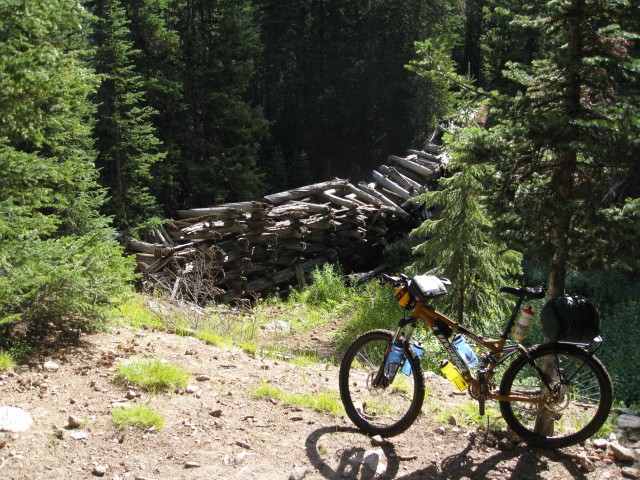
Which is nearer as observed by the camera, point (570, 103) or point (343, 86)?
point (570, 103)

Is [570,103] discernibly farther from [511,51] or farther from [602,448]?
[511,51]

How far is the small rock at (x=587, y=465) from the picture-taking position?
13.7 ft

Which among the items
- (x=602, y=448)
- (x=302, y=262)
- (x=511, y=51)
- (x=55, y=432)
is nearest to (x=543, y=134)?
(x=602, y=448)

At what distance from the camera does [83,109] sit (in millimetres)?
8711

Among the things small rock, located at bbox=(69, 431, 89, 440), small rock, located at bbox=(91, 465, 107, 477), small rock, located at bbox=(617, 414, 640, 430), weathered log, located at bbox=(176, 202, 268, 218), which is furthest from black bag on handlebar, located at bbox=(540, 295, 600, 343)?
weathered log, located at bbox=(176, 202, 268, 218)

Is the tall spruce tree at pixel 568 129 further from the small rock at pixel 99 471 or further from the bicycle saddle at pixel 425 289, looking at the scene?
the small rock at pixel 99 471

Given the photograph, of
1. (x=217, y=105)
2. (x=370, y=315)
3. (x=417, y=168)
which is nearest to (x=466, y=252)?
(x=370, y=315)

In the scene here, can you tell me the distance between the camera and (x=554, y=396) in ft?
13.9

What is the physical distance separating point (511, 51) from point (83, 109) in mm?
21505

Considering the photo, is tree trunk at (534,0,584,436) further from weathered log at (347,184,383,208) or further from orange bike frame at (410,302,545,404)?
weathered log at (347,184,383,208)

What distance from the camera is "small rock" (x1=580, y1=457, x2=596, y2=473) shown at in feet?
13.7

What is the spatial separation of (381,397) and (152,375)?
6.47ft

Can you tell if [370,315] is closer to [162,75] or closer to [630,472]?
[630,472]

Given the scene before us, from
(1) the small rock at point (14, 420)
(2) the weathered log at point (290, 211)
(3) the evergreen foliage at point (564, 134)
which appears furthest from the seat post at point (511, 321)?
(2) the weathered log at point (290, 211)
